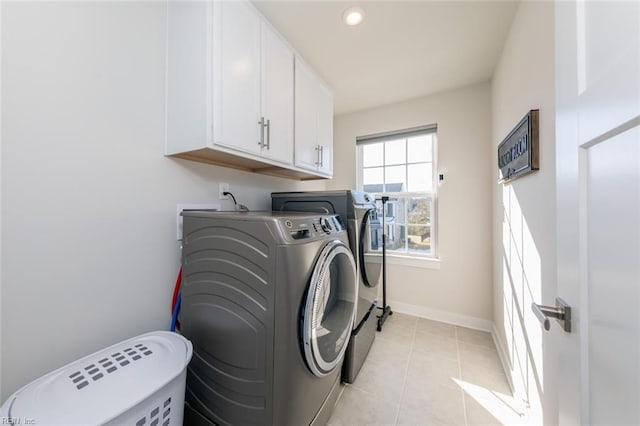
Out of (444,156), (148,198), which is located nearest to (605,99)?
(148,198)

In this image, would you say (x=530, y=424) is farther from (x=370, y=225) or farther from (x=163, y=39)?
(x=163, y=39)

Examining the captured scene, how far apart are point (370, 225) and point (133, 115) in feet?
5.56

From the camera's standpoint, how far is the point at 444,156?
246 centimetres

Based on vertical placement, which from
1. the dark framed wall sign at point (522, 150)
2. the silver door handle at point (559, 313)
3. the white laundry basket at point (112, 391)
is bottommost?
the white laundry basket at point (112, 391)

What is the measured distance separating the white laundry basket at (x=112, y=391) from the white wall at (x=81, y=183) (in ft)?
0.77

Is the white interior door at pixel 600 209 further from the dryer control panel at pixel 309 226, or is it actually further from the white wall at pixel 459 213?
the white wall at pixel 459 213

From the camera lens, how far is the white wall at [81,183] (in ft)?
2.79

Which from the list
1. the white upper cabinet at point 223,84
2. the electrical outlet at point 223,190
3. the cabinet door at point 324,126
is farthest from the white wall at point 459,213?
the electrical outlet at point 223,190

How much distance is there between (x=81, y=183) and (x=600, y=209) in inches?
67.6

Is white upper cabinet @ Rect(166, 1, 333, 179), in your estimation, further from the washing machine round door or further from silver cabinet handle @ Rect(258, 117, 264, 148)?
the washing machine round door

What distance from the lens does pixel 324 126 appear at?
85.0 inches

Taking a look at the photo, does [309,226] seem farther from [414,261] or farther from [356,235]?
[414,261]

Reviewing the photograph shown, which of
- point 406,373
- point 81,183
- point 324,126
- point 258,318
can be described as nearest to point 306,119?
point 324,126

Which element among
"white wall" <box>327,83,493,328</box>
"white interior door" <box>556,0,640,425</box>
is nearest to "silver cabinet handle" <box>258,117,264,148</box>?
"white interior door" <box>556,0,640,425</box>
